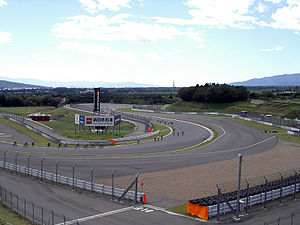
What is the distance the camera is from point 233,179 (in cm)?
3016

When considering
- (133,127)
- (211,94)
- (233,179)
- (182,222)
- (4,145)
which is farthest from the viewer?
(211,94)

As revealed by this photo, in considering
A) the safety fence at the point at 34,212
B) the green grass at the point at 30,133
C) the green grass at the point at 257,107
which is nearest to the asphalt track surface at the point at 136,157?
the safety fence at the point at 34,212

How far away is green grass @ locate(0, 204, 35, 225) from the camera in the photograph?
1923 centimetres

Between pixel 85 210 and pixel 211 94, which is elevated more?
pixel 211 94

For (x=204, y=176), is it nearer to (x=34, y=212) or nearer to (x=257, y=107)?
(x=34, y=212)

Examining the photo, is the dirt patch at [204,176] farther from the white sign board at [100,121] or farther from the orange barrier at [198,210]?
the white sign board at [100,121]

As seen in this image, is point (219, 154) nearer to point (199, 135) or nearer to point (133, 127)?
point (199, 135)

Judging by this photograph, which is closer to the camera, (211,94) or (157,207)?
(157,207)

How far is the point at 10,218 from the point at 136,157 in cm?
2204

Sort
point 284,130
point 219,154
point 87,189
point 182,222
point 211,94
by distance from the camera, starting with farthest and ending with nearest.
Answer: point 211,94 < point 284,130 < point 219,154 < point 87,189 < point 182,222

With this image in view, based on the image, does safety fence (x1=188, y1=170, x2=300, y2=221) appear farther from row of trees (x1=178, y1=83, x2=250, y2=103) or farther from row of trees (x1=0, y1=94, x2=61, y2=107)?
row of trees (x1=0, y1=94, x2=61, y2=107)

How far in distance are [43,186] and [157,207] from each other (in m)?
10.8

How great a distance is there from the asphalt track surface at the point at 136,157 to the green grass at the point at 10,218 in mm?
2420

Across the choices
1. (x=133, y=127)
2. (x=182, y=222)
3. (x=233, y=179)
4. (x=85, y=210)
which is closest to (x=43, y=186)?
(x=85, y=210)
